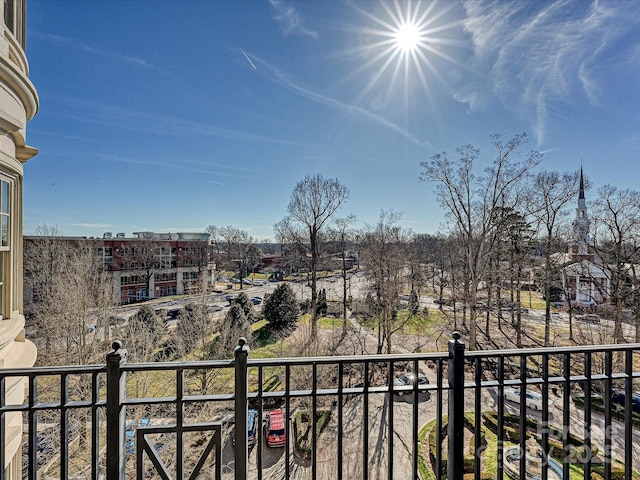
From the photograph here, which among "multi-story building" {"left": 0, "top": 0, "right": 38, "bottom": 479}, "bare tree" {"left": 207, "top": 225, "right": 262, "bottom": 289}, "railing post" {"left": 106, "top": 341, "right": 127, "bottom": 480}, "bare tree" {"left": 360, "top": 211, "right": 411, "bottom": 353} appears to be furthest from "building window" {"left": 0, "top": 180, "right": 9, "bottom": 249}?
"bare tree" {"left": 207, "top": 225, "right": 262, "bottom": 289}

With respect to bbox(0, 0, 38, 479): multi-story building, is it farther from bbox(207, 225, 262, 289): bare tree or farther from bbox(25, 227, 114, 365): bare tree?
bbox(207, 225, 262, 289): bare tree

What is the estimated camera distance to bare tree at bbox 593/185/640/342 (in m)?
8.89

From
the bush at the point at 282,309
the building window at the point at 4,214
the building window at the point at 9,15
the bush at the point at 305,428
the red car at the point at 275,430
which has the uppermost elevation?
the building window at the point at 9,15

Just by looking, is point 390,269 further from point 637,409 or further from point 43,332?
point 43,332

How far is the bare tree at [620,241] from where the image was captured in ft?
29.2

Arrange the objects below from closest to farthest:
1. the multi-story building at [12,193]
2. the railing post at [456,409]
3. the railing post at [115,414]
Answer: the railing post at [115,414] < the railing post at [456,409] < the multi-story building at [12,193]

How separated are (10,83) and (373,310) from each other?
1333 centimetres


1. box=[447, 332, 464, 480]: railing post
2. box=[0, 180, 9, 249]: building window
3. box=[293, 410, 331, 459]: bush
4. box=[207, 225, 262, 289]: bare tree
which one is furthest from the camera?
box=[207, 225, 262, 289]: bare tree

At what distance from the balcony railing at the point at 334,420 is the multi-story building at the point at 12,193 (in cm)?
22

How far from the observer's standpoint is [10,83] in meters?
2.13

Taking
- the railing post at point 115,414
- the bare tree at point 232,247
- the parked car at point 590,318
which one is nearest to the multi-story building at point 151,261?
the bare tree at point 232,247

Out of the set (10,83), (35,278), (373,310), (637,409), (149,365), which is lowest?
(637,409)

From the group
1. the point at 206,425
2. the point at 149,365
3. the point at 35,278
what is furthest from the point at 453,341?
the point at 35,278

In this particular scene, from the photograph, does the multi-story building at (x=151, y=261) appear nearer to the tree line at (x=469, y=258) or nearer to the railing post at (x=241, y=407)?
the tree line at (x=469, y=258)
